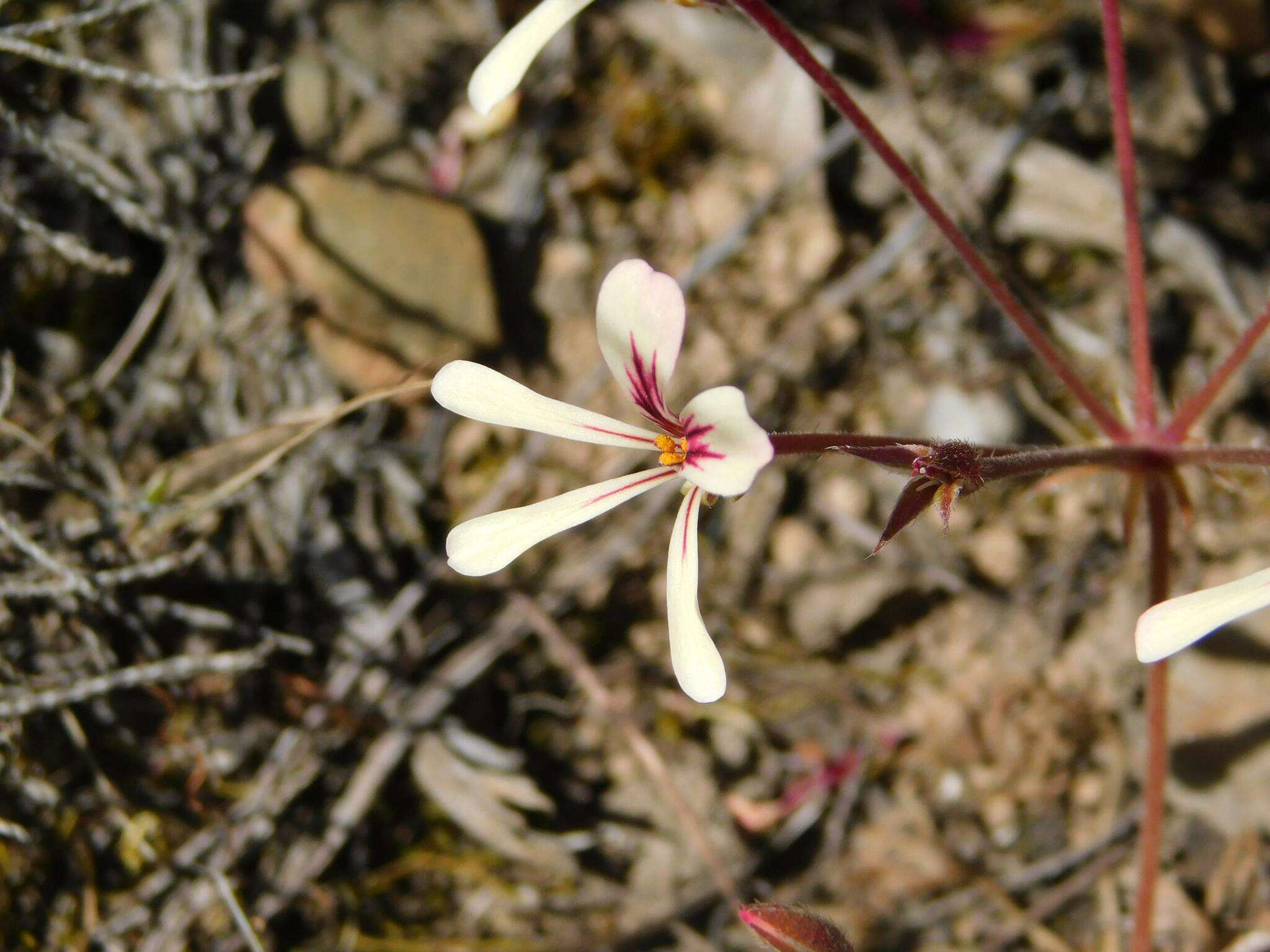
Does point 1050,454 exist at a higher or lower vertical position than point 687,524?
higher

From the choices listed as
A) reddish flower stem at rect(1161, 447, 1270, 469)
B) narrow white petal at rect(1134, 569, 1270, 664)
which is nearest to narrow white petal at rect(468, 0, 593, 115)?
narrow white petal at rect(1134, 569, 1270, 664)

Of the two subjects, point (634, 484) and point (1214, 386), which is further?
point (1214, 386)

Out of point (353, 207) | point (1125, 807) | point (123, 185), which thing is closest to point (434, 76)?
point (353, 207)

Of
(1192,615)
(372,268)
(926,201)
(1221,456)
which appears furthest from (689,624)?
(372,268)

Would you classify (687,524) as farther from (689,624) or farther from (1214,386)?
(1214,386)

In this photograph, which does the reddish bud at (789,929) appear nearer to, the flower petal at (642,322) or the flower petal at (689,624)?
the flower petal at (689,624)

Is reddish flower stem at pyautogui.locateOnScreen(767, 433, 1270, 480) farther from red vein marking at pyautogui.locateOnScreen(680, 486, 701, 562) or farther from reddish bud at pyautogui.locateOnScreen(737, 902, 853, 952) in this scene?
reddish bud at pyautogui.locateOnScreen(737, 902, 853, 952)

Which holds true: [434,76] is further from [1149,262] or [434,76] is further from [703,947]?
[703,947]
